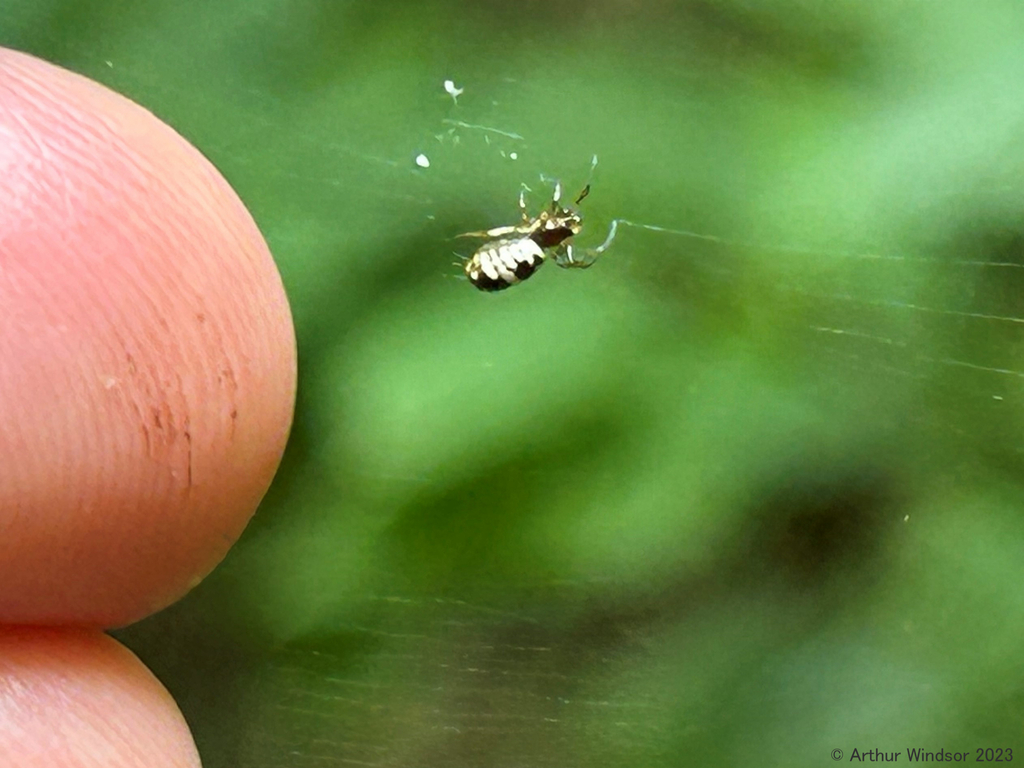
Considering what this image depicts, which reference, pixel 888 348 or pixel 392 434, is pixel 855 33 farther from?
pixel 392 434

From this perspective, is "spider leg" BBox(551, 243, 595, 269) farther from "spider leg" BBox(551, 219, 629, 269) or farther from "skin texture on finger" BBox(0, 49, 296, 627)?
"skin texture on finger" BBox(0, 49, 296, 627)

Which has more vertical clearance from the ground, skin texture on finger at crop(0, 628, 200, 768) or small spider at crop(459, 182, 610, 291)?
small spider at crop(459, 182, 610, 291)

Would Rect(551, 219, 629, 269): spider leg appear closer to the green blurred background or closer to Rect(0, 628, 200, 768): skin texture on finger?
the green blurred background

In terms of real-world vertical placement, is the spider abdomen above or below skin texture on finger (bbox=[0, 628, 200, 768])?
above

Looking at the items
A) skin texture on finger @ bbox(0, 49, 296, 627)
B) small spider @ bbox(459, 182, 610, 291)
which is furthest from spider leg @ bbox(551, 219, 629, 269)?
skin texture on finger @ bbox(0, 49, 296, 627)

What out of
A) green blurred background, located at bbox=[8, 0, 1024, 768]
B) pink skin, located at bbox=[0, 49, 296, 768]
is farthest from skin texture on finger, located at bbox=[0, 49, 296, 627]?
green blurred background, located at bbox=[8, 0, 1024, 768]

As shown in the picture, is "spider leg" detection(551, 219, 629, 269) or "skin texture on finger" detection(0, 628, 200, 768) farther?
"spider leg" detection(551, 219, 629, 269)

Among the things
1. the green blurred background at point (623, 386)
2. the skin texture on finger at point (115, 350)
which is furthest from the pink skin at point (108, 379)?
the green blurred background at point (623, 386)
